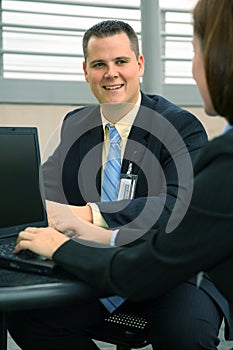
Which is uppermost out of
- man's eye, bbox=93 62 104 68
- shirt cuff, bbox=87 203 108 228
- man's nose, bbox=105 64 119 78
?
man's eye, bbox=93 62 104 68

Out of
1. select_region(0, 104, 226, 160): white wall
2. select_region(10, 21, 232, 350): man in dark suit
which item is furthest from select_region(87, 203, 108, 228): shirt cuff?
select_region(0, 104, 226, 160): white wall

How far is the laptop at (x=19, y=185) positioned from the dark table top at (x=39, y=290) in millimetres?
188

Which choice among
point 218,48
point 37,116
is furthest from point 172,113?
point 37,116

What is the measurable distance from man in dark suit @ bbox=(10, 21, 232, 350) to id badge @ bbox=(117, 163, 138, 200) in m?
0.01

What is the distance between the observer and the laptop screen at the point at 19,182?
136 cm

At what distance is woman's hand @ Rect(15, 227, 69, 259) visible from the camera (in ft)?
3.77

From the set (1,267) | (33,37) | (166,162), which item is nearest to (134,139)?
(166,162)

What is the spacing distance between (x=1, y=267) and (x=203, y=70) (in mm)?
603

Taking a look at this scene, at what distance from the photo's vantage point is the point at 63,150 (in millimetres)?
1998

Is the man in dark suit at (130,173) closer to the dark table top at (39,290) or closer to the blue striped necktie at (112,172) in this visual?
the blue striped necktie at (112,172)

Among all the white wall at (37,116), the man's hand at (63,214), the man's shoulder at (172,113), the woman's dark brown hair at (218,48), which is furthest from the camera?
the white wall at (37,116)

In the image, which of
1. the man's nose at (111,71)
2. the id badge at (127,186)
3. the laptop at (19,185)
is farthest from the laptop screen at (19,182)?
the man's nose at (111,71)

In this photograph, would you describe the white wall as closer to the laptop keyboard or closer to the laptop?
the laptop

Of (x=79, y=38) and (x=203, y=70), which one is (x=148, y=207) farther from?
(x=79, y=38)
